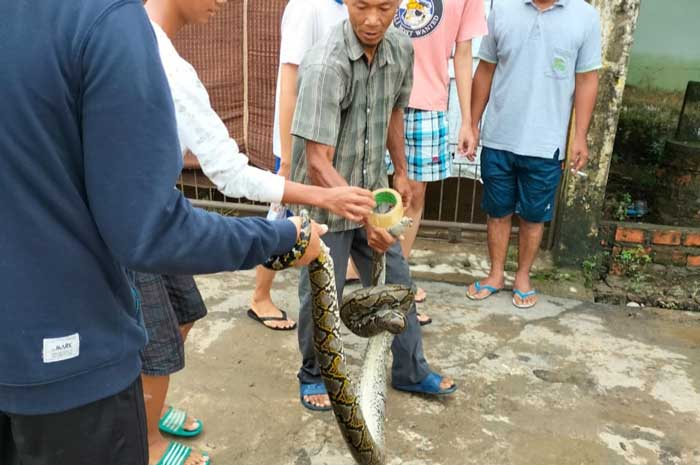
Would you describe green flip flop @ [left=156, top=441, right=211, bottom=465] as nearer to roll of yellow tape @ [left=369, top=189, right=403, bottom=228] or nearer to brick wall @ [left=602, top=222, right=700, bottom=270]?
roll of yellow tape @ [left=369, top=189, right=403, bottom=228]

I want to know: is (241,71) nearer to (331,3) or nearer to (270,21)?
(270,21)

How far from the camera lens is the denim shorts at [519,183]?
458cm

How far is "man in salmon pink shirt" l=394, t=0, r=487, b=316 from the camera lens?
14.0 ft

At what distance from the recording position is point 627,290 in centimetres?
497

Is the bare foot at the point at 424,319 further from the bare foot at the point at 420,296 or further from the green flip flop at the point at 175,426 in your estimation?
the green flip flop at the point at 175,426

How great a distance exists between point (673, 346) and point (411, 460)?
2.23 m

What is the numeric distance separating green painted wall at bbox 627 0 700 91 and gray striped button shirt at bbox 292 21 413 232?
579 centimetres

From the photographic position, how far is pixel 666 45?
7.77m

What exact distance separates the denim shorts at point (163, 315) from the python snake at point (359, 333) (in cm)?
58

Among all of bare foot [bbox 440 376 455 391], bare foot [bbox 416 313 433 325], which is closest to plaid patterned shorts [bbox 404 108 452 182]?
bare foot [bbox 416 313 433 325]

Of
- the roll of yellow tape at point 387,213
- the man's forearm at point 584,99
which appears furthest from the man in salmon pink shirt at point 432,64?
the roll of yellow tape at point 387,213

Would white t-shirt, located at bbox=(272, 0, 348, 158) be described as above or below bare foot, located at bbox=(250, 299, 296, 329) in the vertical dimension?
above

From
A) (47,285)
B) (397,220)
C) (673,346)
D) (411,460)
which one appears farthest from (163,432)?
(673,346)

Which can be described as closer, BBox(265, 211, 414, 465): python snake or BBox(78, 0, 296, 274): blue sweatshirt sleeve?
BBox(78, 0, 296, 274): blue sweatshirt sleeve
